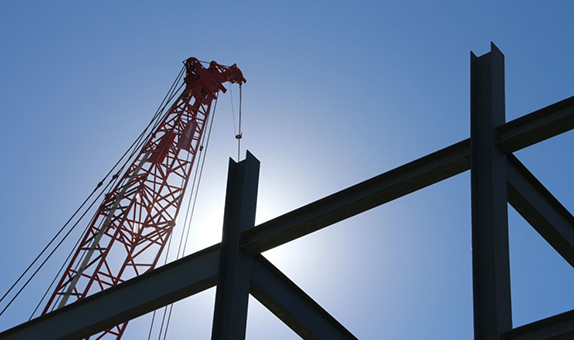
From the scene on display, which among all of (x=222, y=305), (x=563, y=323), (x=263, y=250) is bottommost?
(x=563, y=323)

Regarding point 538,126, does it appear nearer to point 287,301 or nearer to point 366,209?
point 366,209

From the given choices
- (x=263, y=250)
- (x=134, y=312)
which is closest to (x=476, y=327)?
(x=263, y=250)

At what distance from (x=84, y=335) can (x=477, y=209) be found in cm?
428

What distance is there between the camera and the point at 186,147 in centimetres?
3142

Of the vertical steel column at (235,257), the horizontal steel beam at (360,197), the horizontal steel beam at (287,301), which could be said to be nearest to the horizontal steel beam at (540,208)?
the horizontal steel beam at (360,197)

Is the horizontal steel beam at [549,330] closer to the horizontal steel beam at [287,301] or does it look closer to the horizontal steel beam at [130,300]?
the horizontal steel beam at [287,301]

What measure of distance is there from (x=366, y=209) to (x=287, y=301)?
3.79ft

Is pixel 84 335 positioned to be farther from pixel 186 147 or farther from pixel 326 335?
pixel 186 147

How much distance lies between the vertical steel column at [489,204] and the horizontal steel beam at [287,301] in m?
1.97

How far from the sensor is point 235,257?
7.99 m

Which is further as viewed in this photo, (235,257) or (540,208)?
(235,257)

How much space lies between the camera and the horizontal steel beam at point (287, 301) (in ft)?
26.3

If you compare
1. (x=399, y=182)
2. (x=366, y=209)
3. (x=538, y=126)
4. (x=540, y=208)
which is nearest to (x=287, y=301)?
(x=366, y=209)

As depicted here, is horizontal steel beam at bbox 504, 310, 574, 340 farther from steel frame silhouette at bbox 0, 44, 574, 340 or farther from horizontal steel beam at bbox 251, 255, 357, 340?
horizontal steel beam at bbox 251, 255, 357, 340
